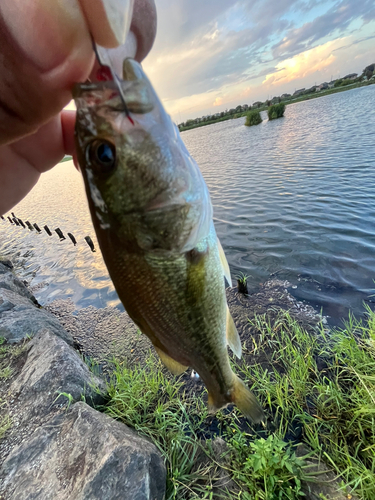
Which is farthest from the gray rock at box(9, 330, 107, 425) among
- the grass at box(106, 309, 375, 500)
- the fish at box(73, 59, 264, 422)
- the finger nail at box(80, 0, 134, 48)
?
the finger nail at box(80, 0, 134, 48)

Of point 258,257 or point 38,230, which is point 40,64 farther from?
point 38,230

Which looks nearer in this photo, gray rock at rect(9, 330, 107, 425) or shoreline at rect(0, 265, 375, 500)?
shoreline at rect(0, 265, 375, 500)

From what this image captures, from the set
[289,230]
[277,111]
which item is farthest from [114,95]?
[277,111]

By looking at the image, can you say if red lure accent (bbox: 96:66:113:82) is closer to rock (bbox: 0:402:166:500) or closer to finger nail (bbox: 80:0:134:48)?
finger nail (bbox: 80:0:134:48)

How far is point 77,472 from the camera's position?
2898 millimetres

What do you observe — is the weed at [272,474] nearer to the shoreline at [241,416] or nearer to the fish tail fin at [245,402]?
the shoreline at [241,416]

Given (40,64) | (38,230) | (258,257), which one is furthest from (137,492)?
(38,230)

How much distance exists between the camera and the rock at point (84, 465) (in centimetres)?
271

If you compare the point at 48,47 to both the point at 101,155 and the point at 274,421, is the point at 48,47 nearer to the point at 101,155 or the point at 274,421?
the point at 101,155

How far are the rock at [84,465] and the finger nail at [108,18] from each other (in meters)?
3.50

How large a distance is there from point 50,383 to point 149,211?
13.1ft

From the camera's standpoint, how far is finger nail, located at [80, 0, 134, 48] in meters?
1.11

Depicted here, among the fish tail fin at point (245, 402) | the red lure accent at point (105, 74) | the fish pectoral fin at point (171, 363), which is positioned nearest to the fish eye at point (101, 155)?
the red lure accent at point (105, 74)

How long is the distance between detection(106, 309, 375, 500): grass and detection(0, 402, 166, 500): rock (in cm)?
57
